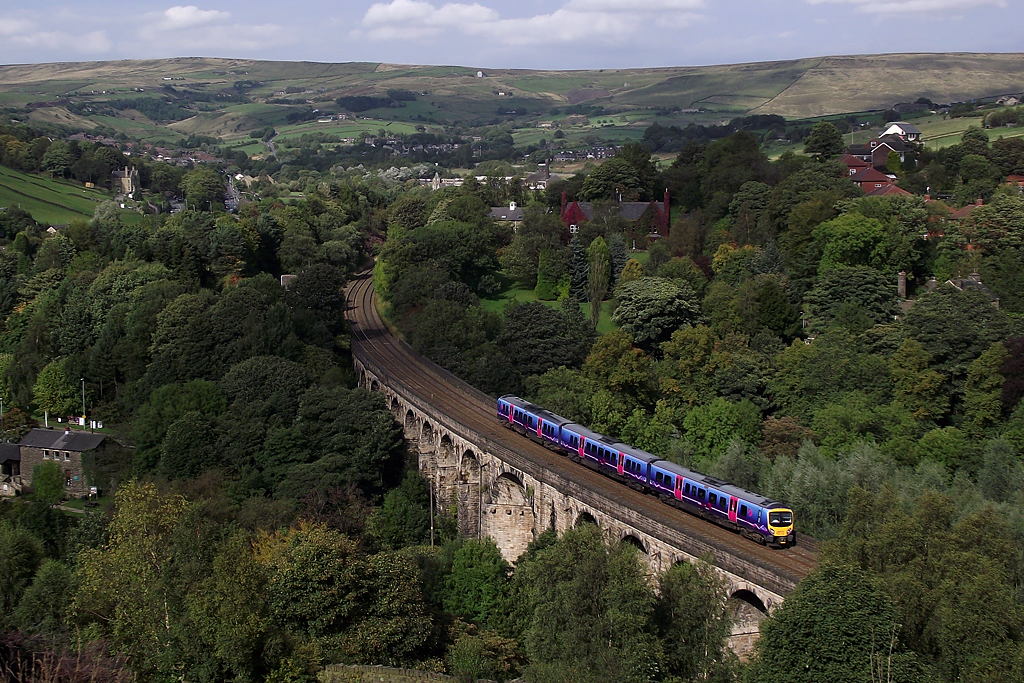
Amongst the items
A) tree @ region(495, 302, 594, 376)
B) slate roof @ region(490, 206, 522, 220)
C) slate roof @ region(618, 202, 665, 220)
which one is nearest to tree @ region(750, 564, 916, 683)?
tree @ region(495, 302, 594, 376)

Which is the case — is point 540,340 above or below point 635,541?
above

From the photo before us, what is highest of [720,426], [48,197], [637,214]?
[48,197]

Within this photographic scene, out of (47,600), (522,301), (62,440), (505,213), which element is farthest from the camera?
(505,213)

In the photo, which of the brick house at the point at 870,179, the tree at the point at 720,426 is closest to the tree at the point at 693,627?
the tree at the point at 720,426

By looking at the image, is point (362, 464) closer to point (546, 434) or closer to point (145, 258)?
point (546, 434)

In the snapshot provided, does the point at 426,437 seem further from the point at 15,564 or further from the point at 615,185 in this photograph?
the point at 615,185

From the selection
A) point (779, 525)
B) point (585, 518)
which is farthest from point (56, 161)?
point (779, 525)

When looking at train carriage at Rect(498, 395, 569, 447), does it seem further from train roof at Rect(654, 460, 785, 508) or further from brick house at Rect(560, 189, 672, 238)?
brick house at Rect(560, 189, 672, 238)

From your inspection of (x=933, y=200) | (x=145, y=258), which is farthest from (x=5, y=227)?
(x=933, y=200)
